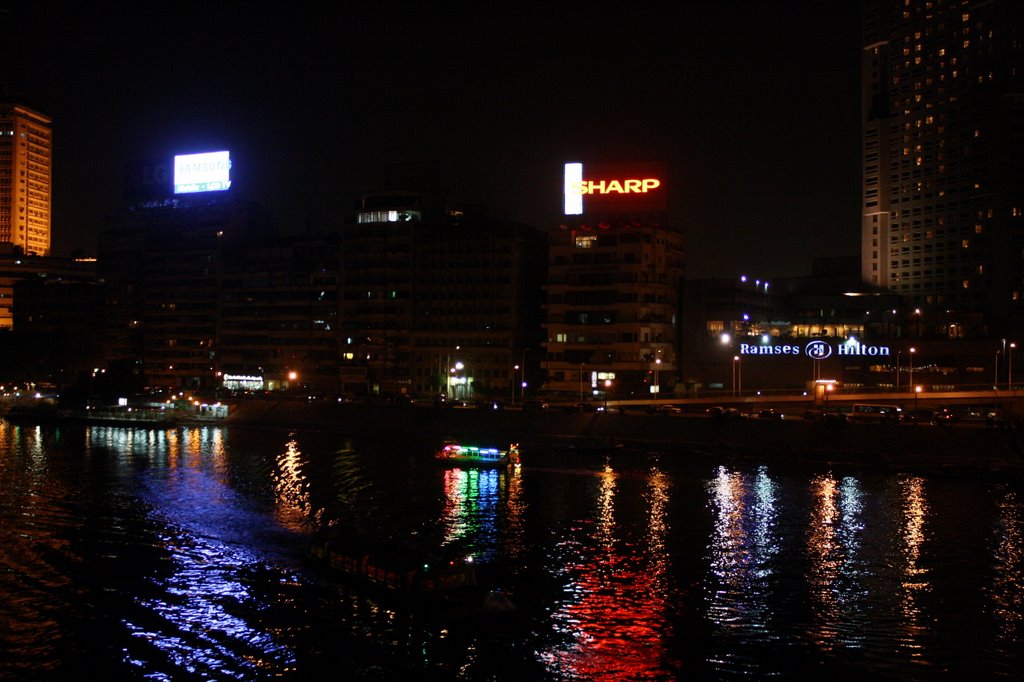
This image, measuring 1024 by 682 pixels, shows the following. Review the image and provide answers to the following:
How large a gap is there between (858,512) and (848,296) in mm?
100235

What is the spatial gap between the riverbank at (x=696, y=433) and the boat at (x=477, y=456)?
6.02 metres

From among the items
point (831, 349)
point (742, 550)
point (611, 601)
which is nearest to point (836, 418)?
point (831, 349)

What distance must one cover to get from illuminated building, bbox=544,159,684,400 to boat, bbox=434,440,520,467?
3364 centimetres

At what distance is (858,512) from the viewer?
50.0 meters

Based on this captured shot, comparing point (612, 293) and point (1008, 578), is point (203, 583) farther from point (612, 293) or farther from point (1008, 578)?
point (612, 293)

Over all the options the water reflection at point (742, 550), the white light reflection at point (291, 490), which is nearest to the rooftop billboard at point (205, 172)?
the white light reflection at point (291, 490)

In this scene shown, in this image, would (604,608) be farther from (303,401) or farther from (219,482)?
(303,401)

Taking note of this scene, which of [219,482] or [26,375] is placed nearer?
[219,482]

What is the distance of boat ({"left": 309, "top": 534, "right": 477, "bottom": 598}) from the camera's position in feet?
108

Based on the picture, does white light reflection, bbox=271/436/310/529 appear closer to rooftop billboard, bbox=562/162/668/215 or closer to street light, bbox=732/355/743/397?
rooftop billboard, bbox=562/162/668/215

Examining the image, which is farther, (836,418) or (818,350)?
(818,350)

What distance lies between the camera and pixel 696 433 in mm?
78062

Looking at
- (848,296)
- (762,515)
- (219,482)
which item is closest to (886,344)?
(848,296)

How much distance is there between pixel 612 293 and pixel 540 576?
230 ft
